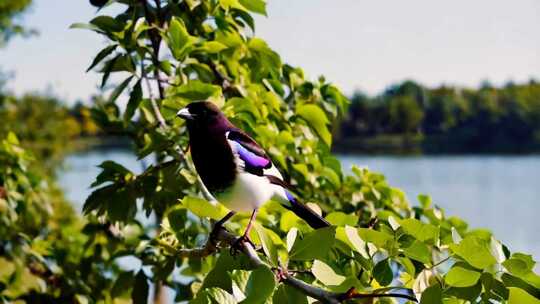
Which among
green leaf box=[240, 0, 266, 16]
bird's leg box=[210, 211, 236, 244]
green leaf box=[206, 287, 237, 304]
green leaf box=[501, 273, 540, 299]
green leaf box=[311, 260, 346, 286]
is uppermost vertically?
green leaf box=[240, 0, 266, 16]

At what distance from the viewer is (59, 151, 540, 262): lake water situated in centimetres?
2942

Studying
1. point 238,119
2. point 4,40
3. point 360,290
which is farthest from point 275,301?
point 4,40

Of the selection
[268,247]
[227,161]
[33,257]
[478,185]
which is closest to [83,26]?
[227,161]

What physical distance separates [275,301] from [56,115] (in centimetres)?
3081

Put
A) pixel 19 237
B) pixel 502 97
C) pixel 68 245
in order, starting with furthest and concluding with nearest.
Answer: pixel 502 97 < pixel 68 245 < pixel 19 237

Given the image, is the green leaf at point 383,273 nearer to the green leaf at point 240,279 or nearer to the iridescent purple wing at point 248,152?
the green leaf at point 240,279

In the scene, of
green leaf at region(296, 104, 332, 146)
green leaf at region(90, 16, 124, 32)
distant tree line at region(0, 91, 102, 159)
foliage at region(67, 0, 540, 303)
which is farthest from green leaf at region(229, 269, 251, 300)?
distant tree line at region(0, 91, 102, 159)

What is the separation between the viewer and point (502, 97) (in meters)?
56.6

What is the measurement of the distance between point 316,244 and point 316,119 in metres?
1.58

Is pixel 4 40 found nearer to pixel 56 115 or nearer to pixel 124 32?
pixel 56 115

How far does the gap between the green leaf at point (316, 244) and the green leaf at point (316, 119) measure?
153 centimetres

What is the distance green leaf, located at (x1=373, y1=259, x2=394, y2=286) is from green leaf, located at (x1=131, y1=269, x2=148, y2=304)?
1.52 meters

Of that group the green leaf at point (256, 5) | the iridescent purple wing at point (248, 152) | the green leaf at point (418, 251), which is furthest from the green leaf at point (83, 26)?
the green leaf at point (418, 251)

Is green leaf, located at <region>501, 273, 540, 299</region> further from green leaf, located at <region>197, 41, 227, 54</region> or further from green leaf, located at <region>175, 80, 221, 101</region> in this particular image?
green leaf, located at <region>197, 41, 227, 54</region>
